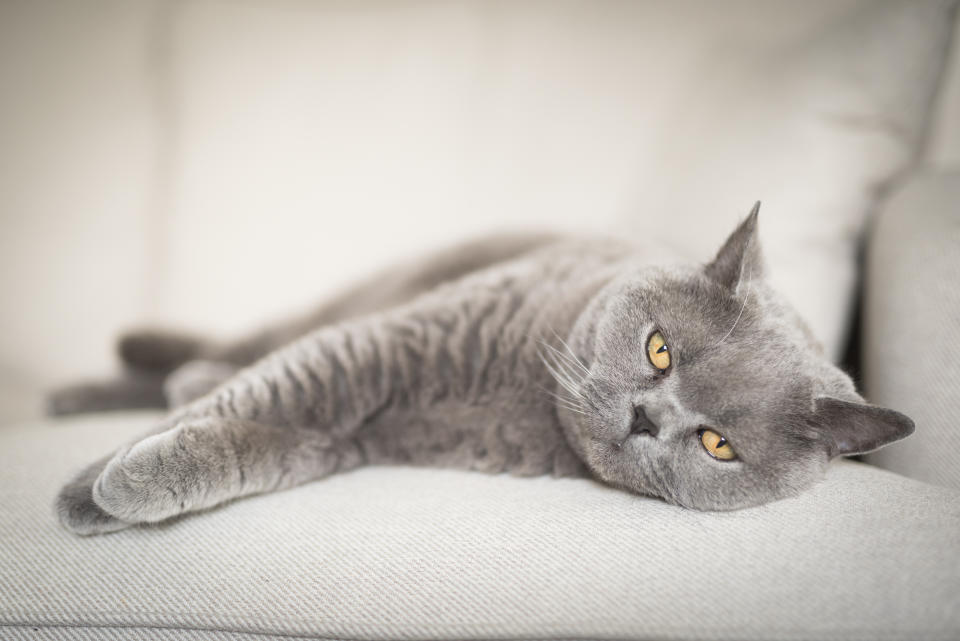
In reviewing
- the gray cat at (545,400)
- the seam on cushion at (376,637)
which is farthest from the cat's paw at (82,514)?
the seam on cushion at (376,637)

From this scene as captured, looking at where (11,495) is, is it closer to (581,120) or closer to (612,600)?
(612,600)

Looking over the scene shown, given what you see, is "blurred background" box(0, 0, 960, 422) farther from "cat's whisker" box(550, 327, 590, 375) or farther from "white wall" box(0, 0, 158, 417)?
"cat's whisker" box(550, 327, 590, 375)

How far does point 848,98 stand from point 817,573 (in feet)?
3.06

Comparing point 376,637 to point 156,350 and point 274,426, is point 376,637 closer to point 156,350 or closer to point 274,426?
point 274,426

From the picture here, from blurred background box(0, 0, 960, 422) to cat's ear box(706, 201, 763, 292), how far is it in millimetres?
401

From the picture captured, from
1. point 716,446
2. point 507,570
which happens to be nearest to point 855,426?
point 716,446

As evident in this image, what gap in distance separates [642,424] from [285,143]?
3.55 ft

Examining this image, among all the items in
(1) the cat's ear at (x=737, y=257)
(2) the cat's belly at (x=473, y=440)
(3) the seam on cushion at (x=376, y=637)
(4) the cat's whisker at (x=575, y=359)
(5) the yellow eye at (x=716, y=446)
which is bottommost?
(3) the seam on cushion at (x=376, y=637)

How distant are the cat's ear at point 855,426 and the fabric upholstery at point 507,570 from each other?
0.16 feet

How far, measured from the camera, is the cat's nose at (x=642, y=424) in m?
0.83

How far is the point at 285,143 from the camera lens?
56.4 inches

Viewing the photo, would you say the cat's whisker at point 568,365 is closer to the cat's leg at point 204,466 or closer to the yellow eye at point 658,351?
the yellow eye at point 658,351

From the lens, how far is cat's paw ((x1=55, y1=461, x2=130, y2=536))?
777mm

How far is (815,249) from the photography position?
3.82ft
